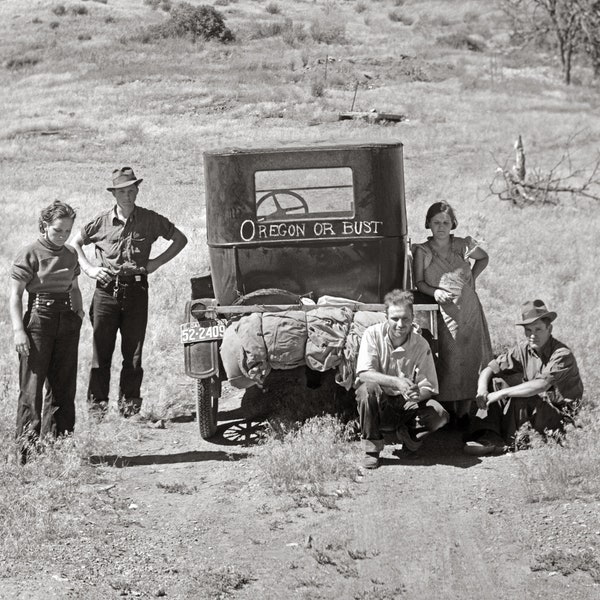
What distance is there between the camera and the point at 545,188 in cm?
1808

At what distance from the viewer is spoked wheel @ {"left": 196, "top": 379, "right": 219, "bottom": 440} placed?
290 inches

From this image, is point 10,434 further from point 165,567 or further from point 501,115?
point 501,115

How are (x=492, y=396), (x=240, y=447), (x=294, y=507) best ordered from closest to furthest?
(x=294, y=507)
(x=492, y=396)
(x=240, y=447)

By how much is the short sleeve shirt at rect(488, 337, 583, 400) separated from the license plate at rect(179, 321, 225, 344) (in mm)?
1954

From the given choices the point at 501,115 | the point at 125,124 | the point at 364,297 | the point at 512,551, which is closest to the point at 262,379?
the point at 364,297

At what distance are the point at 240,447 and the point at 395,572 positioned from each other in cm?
252

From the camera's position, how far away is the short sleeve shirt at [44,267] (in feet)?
21.4

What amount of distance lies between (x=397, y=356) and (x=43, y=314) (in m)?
2.38

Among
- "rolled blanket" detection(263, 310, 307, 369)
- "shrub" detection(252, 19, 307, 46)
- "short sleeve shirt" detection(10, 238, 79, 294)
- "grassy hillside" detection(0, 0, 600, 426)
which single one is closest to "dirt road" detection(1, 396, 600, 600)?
"rolled blanket" detection(263, 310, 307, 369)

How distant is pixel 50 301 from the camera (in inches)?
261

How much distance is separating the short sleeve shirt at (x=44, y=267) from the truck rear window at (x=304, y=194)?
1676mm

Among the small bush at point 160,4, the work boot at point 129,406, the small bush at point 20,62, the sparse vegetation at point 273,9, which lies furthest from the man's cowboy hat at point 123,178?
the sparse vegetation at point 273,9

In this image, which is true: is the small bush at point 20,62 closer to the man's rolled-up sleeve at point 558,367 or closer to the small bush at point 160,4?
the small bush at point 160,4

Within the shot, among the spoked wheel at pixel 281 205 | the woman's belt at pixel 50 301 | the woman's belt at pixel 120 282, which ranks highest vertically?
the spoked wheel at pixel 281 205
